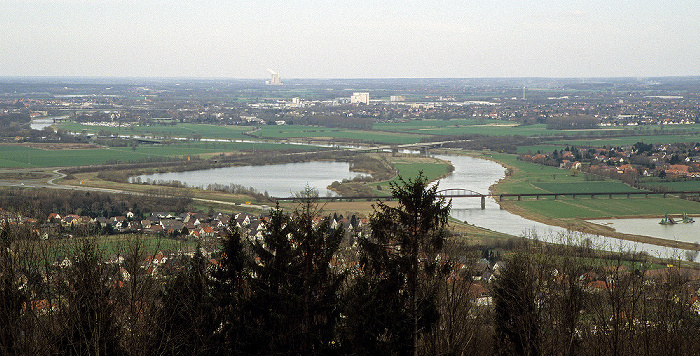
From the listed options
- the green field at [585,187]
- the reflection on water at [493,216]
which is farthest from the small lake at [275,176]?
the green field at [585,187]

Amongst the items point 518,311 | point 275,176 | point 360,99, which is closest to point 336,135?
point 275,176

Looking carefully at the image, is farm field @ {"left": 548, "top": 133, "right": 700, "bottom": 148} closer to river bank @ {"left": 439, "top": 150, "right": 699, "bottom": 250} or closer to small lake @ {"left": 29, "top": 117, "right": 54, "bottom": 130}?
river bank @ {"left": 439, "top": 150, "right": 699, "bottom": 250}

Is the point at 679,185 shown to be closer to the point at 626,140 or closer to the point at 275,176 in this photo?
the point at 275,176

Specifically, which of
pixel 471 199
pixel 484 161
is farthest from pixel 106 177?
pixel 484 161

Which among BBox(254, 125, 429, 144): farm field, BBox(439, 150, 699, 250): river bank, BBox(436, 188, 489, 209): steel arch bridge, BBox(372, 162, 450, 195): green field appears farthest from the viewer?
BBox(254, 125, 429, 144): farm field

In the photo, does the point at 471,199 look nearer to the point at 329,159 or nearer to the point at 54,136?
the point at 329,159

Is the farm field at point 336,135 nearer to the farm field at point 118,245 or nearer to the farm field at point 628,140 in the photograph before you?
the farm field at point 628,140

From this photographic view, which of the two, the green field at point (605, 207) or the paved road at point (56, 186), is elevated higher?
the paved road at point (56, 186)

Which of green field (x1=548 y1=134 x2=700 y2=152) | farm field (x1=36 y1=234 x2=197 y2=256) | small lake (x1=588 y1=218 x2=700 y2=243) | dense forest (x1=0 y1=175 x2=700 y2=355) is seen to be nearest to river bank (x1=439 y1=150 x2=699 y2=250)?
small lake (x1=588 y1=218 x2=700 y2=243)
